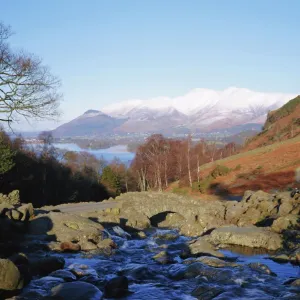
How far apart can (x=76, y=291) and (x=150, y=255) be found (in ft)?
26.4

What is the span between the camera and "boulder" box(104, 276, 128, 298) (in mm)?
14798

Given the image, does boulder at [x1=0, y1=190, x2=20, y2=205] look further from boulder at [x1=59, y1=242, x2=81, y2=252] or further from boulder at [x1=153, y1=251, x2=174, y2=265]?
boulder at [x1=153, y1=251, x2=174, y2=265]

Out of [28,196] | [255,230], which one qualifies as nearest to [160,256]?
[255,230]

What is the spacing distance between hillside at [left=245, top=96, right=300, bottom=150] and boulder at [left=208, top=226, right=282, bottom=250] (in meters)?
58.4

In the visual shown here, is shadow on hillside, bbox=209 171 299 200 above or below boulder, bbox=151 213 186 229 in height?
above

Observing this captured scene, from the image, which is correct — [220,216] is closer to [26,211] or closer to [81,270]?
[26,211]

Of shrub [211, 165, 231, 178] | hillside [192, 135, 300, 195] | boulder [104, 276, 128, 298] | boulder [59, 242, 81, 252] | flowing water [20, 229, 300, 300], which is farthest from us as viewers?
shrub [211, 165, 231, 178]

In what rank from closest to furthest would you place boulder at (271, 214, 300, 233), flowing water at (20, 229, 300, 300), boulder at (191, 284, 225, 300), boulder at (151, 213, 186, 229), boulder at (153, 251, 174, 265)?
boulder at (191, 284, 225, 300) → flowing water at (20, 229, 300, 300) → boulder at (153, 251, 174, 265) → boulder at (271, 214, 300, 233) → boulder at (151, 213, 186, 229)

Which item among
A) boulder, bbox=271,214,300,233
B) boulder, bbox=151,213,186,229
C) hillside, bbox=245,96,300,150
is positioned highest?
hillside, bbox=245,96,300,150

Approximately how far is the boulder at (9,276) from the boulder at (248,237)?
13.0 metres

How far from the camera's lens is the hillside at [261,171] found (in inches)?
1960

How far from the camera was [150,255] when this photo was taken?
21.9 meters

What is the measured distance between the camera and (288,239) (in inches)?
931

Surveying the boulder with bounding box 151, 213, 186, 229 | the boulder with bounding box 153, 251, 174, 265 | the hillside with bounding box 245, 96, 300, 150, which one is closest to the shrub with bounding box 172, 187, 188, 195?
the boulder with bounding box 151, 213, 186, 229
